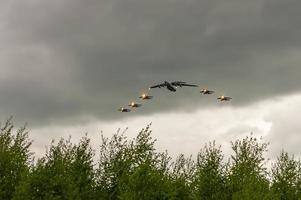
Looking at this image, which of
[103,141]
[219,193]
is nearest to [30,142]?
[103,141]

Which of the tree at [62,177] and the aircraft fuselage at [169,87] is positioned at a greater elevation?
the aircraft fuselage at [169,87]

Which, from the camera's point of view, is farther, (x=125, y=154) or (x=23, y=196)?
(x=125, y=154)

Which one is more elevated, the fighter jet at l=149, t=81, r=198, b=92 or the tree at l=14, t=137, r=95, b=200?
the fighter jet at l=149, t=81, r=198, b=92

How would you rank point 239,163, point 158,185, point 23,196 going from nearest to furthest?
point 23,196
point 158,185
point 239,163

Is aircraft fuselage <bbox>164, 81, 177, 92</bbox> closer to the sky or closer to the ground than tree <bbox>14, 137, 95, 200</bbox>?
closer to the sky

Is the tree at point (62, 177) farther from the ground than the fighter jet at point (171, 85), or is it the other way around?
the fighter jet at point (171, 85)

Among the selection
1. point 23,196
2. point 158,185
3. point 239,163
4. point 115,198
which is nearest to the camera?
point 23,196

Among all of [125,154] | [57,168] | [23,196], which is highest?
[125,154]

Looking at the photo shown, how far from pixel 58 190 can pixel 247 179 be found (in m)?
25.3

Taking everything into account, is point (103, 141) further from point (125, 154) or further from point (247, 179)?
point (247, 179)

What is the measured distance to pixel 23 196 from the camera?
61094 mm

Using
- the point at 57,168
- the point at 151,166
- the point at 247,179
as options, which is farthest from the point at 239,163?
the point at 57,168

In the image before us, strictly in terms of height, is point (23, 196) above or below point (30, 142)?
below

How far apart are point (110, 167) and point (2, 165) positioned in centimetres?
1420
